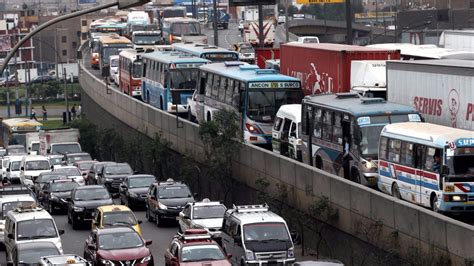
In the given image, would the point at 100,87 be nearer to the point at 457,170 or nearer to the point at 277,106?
the point at 277,106

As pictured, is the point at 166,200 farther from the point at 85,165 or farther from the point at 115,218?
the point at 85,165

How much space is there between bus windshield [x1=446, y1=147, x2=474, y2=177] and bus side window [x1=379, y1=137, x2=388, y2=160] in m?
3.57

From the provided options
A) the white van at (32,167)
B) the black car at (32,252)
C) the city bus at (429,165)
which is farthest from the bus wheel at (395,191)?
the white van at (32,167)

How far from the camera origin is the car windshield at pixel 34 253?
1191 inches

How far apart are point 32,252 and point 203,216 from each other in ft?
19.9

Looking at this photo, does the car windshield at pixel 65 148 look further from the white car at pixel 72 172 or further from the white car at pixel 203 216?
the white car at pixel 203 216

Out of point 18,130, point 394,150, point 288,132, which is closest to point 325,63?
point 288,132

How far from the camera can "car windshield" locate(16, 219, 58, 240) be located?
33594mm

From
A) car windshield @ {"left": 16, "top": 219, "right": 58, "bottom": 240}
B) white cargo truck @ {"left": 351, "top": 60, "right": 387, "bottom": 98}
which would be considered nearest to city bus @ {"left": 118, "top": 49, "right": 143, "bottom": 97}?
white cargo truck @ {"left": 351, "top": 60, "right": 387, "bottom": 98}

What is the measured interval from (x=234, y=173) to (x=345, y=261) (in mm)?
11906

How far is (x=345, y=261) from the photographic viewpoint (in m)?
32.2

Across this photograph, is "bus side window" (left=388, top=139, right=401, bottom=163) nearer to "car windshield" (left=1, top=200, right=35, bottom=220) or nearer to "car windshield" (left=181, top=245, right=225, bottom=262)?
"car windshield" (left=181, top=245, right=225, bottom=262)

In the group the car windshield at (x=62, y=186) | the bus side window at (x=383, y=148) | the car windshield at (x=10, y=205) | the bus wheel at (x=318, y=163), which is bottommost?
the car windshield at (x=62, y=186)

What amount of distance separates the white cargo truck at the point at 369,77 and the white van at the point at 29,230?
41.2 feet
